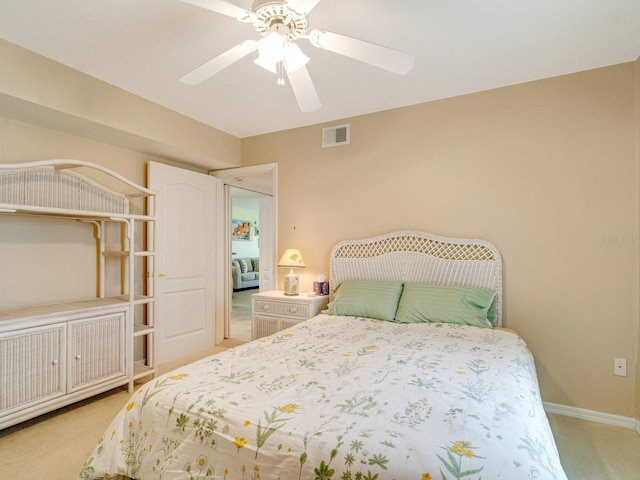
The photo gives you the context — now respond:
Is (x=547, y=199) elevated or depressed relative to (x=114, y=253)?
elevated

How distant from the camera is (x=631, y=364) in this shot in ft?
7.54

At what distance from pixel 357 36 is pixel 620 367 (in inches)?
110

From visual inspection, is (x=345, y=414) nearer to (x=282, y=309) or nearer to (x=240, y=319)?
(x=282, y=309)

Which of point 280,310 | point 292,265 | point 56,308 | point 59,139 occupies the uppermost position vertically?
point 59,139

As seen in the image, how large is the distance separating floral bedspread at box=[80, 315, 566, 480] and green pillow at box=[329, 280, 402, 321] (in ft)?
2.58

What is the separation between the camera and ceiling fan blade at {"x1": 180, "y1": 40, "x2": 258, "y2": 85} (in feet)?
5.62

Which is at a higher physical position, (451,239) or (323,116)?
(323,116)

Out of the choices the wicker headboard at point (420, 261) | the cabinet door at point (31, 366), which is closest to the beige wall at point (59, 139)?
the cabinet door at point (31, 366)

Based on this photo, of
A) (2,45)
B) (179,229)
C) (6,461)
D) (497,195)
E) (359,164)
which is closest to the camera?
(6,461)

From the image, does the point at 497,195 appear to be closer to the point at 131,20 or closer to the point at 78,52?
the point at 131,20

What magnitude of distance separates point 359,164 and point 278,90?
1.02 metres

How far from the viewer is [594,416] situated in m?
2.38

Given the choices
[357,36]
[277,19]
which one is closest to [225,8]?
[277,19]

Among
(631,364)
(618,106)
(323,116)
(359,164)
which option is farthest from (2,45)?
(631,364)
